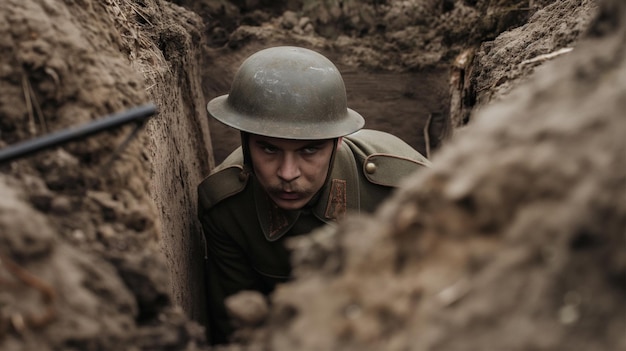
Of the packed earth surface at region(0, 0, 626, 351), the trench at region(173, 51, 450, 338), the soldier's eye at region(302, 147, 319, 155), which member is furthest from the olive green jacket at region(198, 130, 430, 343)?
the packed earth surface at region(0, 0, 626, 351)

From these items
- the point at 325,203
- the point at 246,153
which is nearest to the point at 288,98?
the point at 246,153

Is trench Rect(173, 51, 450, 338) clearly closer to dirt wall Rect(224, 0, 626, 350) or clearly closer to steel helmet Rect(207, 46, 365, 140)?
steel helmet Rect(207, 46, 365, 140)

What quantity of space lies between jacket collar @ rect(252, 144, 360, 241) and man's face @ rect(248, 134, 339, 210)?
0.19 metres

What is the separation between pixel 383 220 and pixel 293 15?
3728 millimetres

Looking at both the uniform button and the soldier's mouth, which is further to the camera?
the uniform button

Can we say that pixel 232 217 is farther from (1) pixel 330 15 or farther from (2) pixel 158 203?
(1) pixel 330 15

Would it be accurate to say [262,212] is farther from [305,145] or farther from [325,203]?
[305,145]

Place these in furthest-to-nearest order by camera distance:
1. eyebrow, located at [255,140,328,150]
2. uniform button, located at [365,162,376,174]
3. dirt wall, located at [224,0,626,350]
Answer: uniform button, located at [365,162,376,174] < eyebrow, located at [255,140,328,150] < dirt wall, located at [224,0,626,350]

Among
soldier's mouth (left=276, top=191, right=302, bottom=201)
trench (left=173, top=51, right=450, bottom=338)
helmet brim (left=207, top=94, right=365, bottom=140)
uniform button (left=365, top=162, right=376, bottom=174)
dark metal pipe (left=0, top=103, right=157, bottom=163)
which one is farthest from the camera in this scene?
trench (left=173, top=51, right=450, bottom=338)

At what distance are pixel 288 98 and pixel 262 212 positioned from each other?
2.27 ft

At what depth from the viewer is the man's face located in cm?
283

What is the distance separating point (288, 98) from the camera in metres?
2.78

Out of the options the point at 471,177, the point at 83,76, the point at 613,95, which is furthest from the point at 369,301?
the point at 83,76

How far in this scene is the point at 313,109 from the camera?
9.20 ft
